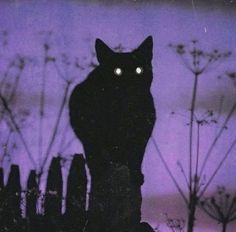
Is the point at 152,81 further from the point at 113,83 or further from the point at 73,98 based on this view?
the point at 73,98

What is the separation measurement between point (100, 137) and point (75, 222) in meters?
2.32

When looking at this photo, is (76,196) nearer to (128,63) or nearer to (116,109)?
(116,109)

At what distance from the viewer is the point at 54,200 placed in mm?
10539

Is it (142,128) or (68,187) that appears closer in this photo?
(142,128)

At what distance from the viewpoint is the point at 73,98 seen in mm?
9148

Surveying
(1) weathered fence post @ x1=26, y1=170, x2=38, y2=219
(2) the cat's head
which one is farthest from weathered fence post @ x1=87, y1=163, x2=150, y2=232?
(2) the cat's head

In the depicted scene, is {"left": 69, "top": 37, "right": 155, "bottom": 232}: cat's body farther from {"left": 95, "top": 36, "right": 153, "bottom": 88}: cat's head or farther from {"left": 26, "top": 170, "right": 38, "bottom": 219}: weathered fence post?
{"left": 26, "top": 170, "right": 38, "bottom": 219}: weathered fence post

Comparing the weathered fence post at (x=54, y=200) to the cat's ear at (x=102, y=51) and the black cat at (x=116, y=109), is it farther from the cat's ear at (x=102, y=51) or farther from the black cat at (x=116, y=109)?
the cat's ear at (x=102, y=51)

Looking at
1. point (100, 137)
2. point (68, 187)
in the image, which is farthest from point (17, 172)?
point (100, 137)

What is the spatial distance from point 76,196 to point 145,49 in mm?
5263

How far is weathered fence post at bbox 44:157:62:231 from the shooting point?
31.6 ft

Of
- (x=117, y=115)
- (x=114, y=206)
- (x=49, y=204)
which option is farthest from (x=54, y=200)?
(x=117, y=115)

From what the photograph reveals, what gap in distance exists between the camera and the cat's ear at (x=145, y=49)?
26.4ft

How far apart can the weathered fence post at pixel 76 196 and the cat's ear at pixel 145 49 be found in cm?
273
